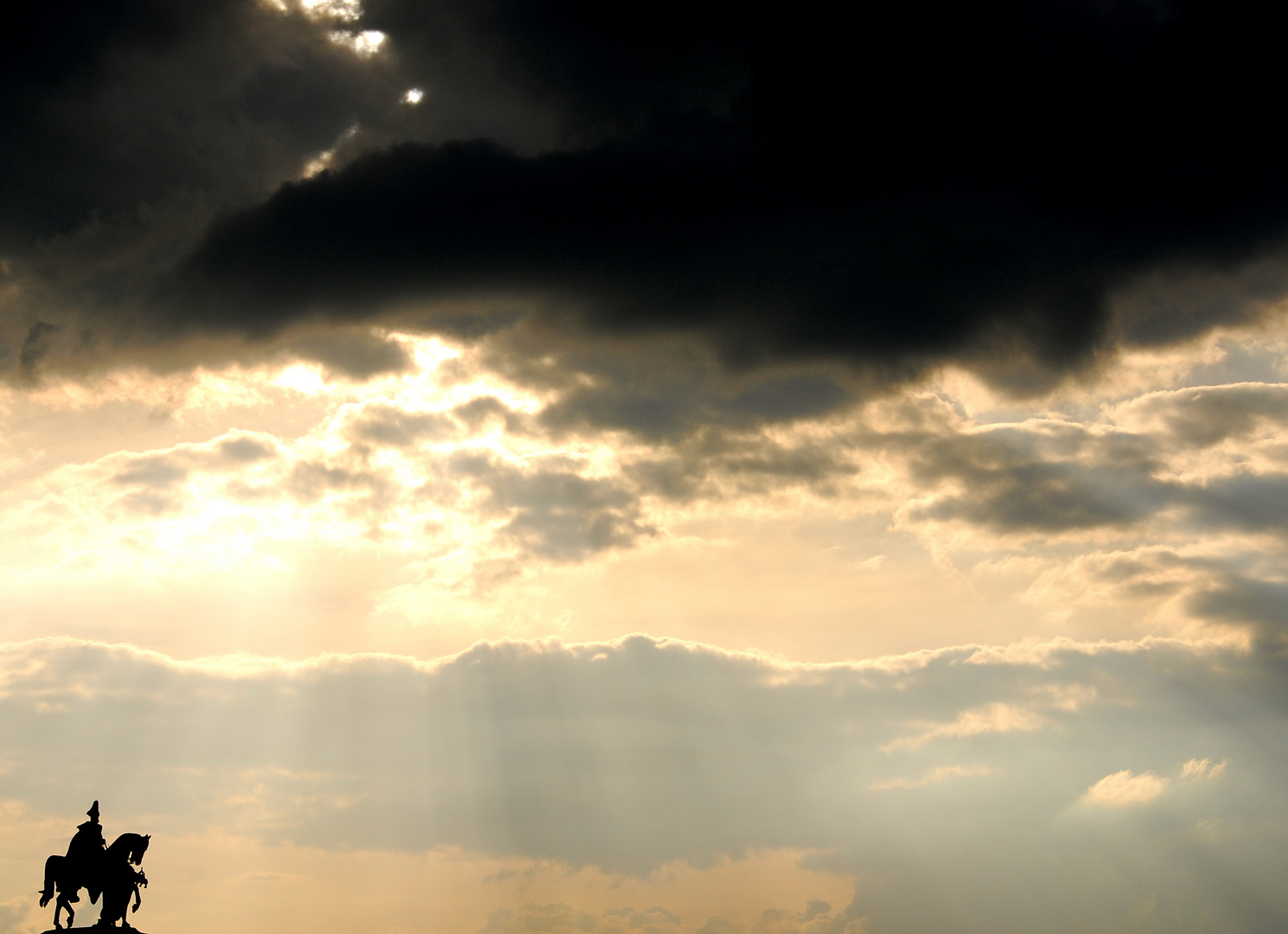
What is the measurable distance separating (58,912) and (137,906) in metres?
4.69

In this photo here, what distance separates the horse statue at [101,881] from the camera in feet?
270

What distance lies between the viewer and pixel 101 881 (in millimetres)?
82875

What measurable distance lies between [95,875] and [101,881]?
0.59m

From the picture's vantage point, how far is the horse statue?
82.4 meters

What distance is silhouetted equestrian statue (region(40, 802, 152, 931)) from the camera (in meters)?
82.4

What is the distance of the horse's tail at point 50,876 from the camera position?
268 ft

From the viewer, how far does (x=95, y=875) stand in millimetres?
82625

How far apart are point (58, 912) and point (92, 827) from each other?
547 centimetres

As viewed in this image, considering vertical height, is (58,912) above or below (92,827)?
below

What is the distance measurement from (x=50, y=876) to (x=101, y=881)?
3118mm

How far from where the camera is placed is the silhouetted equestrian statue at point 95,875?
8238cm

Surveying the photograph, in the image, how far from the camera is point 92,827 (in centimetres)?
8419

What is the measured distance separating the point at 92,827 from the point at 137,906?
604 centimetres

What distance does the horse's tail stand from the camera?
81812 millimetres
